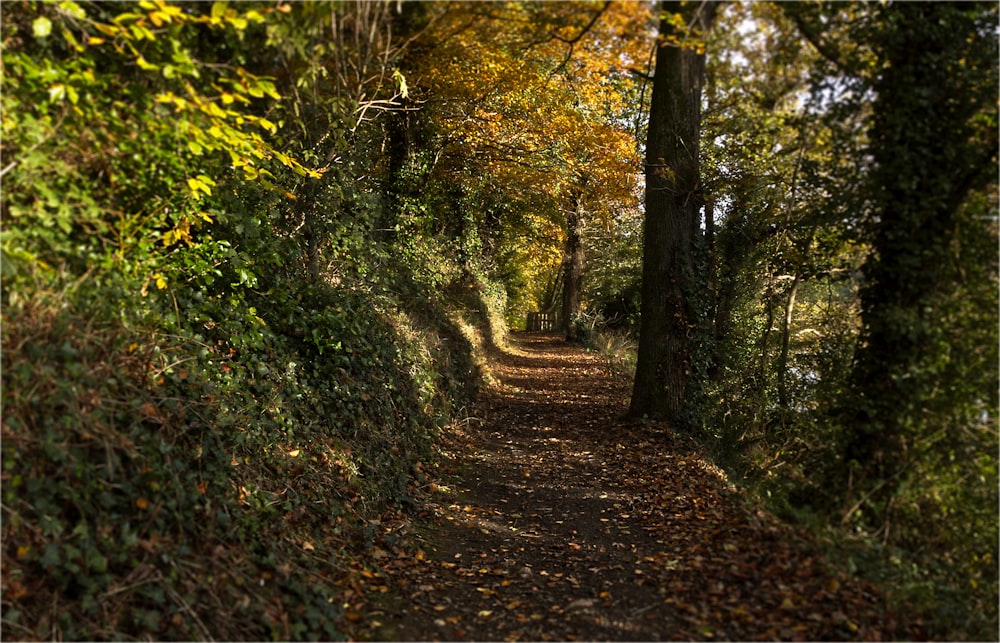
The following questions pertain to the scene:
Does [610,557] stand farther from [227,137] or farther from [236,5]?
[236,5]

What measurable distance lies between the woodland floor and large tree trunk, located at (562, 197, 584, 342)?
1474 centimetres

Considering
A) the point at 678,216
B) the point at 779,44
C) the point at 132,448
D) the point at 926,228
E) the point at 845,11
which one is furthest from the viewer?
the point at 678,216

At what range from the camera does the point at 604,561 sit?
5.91 meters

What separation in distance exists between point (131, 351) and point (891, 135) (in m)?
6.26

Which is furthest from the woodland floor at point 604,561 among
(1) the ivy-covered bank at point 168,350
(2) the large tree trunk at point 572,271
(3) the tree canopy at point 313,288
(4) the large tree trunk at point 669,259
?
(2) the large tree trunk at point 572,271

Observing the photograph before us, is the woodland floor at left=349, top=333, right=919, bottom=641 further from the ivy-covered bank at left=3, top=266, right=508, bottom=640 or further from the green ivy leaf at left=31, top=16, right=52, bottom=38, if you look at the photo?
the green ivy leaf at left=31, top=16, right=52, bottom=38

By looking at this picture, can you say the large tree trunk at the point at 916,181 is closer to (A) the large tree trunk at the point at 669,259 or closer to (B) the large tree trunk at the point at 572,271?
(A) the large tree trunk at the point at 669,259

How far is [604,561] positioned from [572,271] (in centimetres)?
2059

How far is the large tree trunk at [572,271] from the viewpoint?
2373 centimetres

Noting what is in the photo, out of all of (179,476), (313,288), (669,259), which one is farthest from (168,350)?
(669,259)

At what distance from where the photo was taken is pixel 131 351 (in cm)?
473

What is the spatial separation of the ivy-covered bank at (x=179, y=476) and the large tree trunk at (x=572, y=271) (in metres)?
17.5

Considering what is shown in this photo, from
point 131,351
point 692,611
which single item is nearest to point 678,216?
point 692,611

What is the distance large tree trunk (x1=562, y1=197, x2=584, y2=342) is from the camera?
23.7 m
